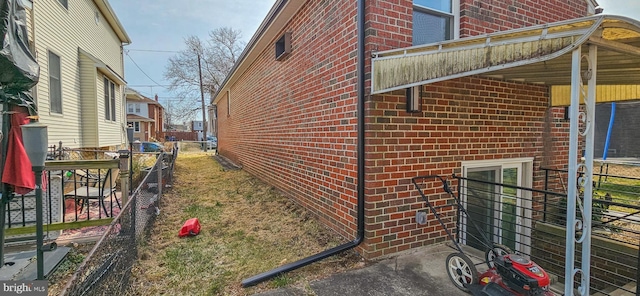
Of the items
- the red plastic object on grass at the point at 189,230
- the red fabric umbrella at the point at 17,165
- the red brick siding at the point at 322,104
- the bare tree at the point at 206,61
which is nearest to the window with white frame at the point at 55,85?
the red brick siding at the point at 322,104

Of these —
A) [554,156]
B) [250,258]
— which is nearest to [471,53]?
[250,258]

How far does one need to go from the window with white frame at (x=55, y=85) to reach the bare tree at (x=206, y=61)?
79.2ft

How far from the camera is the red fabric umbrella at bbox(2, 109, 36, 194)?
2.90m

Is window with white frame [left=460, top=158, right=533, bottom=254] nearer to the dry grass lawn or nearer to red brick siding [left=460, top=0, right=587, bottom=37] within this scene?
red brick siding [left=460, top=0, right=587, bottom=37]

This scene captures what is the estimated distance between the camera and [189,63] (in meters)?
33.4

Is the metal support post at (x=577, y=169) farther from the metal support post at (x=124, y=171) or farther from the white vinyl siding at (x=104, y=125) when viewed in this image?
the white vinyl siding at (x=104, y=125)

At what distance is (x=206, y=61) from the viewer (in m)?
33.1

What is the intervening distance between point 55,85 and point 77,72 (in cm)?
182

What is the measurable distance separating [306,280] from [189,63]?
35.3m

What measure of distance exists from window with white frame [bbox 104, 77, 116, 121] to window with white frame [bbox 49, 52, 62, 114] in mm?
3307

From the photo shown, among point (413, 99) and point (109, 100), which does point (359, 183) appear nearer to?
point (413, 99)

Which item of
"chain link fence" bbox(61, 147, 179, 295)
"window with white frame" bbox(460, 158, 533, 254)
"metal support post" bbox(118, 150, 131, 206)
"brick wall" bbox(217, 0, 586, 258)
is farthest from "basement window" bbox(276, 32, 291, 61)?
"window with white frame" bbox(460, 158, 533, 254)

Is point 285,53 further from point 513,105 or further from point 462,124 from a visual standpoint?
point 513,105

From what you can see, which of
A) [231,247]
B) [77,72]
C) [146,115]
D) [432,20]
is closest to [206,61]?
[146,115]
